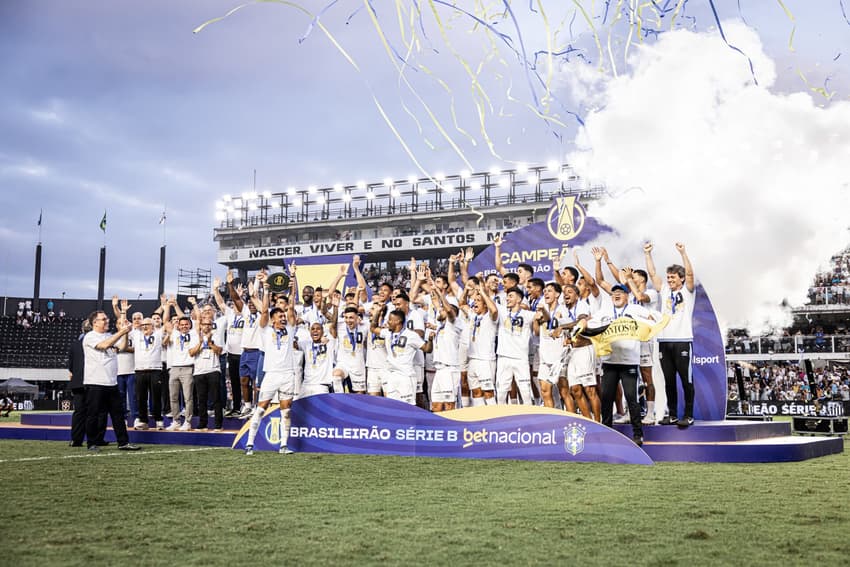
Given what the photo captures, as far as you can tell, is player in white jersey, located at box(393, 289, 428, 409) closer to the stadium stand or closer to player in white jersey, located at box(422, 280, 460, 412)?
player in white jersey, located at box(422, 280, 460, 412)

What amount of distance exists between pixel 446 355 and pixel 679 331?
10.6ft

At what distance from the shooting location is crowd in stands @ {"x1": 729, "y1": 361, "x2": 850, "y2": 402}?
3081 centimetres

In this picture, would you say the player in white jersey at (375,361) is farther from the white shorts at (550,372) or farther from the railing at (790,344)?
the railing at (790,344)

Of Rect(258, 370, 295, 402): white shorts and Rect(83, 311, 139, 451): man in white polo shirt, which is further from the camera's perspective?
Rect(83, 311, 139, 451): man in white polo shirt

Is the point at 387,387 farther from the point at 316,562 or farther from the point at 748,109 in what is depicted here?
the point at 748,109

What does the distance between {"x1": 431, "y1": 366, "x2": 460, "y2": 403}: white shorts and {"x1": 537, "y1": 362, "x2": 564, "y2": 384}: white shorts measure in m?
1.26

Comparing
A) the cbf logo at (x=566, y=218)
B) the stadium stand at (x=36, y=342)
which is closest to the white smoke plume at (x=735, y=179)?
the cbf logo at (x=566, y=218)

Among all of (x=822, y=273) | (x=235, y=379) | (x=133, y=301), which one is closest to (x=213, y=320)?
(x=235, y=379)

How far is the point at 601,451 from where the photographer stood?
9.47 metres

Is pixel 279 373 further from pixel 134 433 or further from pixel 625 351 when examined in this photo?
pixel 625 351

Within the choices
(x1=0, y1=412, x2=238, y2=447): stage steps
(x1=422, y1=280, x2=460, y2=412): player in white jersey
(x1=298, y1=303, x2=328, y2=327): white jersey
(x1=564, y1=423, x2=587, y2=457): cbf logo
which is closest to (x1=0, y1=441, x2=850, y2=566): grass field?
(x1=564, y1=423, x2=587, y2=457): cbf logo

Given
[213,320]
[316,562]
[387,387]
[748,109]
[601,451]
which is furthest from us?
[748,109]

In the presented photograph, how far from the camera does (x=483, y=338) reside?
11.1m

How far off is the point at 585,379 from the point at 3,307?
56.9m
